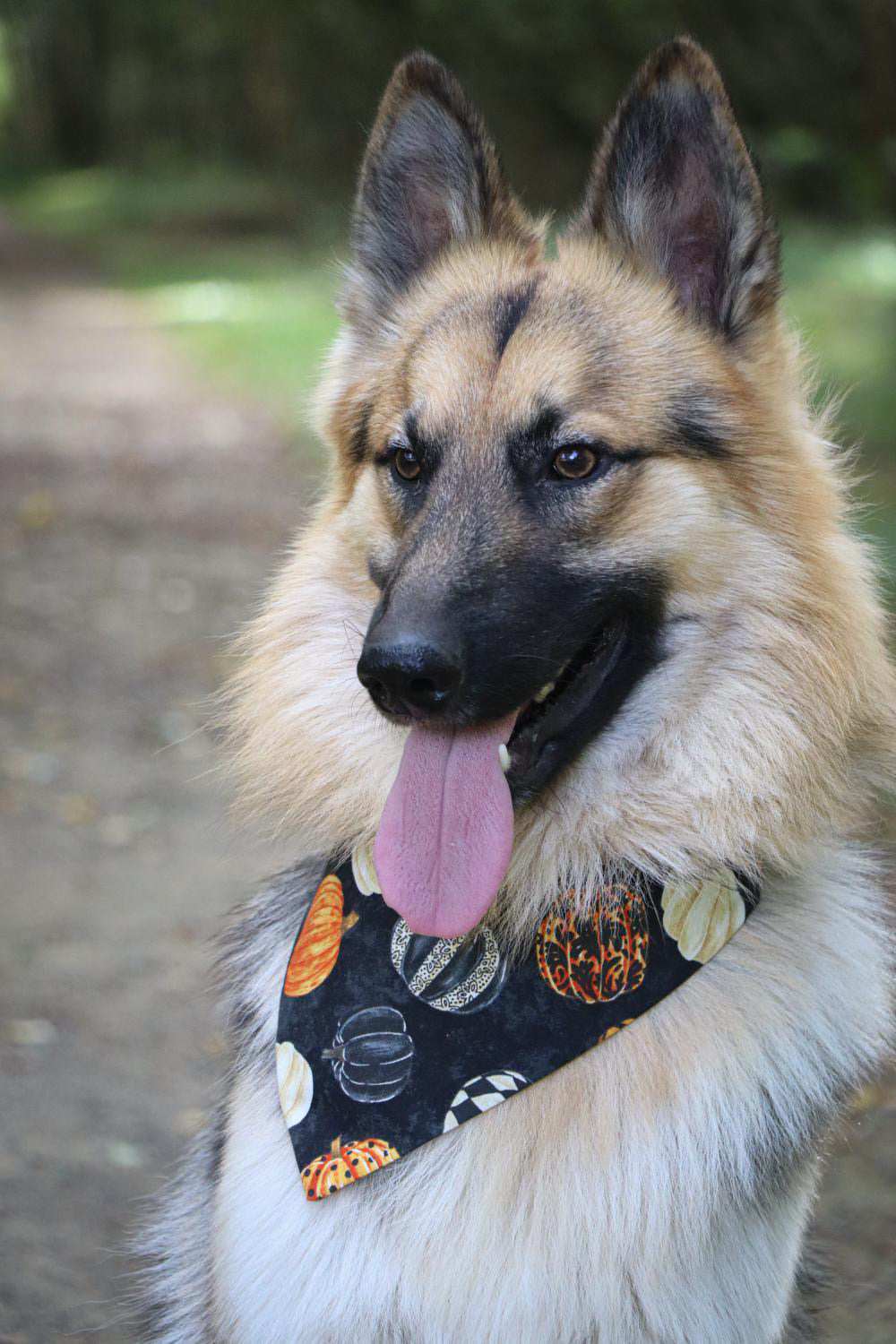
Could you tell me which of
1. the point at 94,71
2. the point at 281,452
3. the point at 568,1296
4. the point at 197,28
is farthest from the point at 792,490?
the point at 94,71

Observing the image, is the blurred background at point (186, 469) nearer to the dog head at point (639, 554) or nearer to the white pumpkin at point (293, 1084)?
the dog head at point (639, 554)

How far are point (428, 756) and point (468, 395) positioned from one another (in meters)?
0.75

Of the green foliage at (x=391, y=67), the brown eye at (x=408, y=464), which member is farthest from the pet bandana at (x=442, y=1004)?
the green foliage at (x=391, y=67)

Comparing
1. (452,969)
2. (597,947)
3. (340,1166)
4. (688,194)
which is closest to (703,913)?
(597,947)

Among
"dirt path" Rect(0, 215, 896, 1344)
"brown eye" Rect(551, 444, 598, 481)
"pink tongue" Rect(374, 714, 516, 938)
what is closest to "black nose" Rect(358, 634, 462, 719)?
"pink tongue" Rect(374, 714, 516, 938)

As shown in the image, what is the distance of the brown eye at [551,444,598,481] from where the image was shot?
282 cm

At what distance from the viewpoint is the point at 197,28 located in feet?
99.8

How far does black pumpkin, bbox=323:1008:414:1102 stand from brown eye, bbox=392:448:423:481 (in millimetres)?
1125

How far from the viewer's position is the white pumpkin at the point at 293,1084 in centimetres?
275

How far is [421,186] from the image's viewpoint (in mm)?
3281

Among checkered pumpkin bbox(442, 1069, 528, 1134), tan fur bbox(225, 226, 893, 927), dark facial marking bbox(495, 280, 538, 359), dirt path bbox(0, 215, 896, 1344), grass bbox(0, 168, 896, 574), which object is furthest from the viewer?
grass bbox(0, 168, 896, 574)

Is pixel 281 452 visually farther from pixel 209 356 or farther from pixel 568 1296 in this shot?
pixel 568 1296

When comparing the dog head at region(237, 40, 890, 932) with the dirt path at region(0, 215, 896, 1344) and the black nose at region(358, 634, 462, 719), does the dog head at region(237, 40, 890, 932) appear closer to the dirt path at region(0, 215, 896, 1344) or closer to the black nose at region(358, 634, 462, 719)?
the black nose at region(358, 634, 462, 719)

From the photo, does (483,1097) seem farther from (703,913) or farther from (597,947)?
(703,913)
